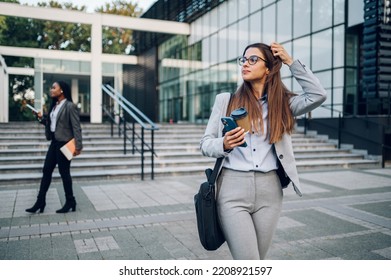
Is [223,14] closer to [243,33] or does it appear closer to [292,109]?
[243,33]

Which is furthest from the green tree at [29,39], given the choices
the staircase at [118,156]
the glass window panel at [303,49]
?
the glass window panel at [303,49]

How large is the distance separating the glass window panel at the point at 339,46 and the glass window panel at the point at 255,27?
4.08 metres

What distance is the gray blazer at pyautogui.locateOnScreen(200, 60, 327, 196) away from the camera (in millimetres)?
2105

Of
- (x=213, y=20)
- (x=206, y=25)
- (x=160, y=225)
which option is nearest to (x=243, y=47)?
(x=213, y=20)

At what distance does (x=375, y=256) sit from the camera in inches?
138

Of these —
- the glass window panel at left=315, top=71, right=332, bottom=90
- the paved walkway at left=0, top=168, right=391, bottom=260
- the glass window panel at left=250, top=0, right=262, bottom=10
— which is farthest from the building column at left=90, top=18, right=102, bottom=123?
the paved walkway at left=0, top=168, right=391, bottom=260

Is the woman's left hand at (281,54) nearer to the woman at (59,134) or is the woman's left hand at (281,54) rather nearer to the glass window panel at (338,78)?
the woman at (59,134)

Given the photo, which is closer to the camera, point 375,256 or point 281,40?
point 375,256

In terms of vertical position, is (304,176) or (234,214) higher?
(234,214)

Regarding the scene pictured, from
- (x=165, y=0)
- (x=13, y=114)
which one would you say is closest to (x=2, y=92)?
(x=13, y=114)

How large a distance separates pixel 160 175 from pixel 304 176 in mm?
3330

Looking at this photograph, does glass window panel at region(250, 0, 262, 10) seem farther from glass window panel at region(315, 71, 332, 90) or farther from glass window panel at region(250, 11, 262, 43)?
glass window panel at region(315, 71, 332, 90)

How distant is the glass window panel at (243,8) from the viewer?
17.9 m

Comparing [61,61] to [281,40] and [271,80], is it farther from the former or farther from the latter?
[271,80]
